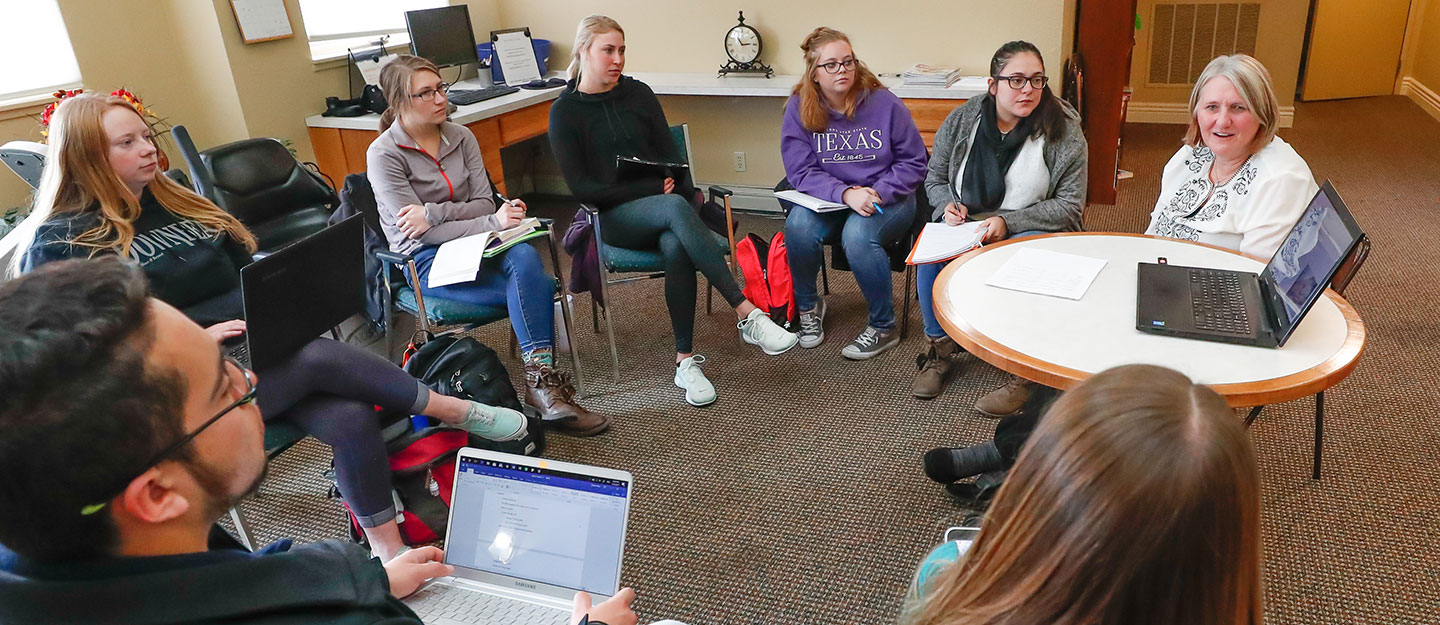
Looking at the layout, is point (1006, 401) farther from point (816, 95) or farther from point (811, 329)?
point (816, 95)

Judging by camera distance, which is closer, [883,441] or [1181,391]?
[1181,391]

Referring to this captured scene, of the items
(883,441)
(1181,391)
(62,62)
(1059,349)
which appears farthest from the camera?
(62,62)

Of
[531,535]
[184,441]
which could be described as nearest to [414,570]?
[531,535]

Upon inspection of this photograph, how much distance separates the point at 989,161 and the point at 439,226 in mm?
1741

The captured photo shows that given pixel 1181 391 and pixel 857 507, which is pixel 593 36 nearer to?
pixel 857 507

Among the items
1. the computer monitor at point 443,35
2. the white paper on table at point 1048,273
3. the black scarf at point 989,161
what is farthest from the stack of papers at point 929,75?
the computer monitor at point 443,35

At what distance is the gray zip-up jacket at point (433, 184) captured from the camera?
2.71 metres

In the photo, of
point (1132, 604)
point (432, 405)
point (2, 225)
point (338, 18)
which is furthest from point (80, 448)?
point (338, 18)

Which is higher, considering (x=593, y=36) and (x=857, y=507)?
(x=593, y=36)

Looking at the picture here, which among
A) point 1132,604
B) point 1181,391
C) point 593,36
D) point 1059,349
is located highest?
point 593,36

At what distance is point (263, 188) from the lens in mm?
2938

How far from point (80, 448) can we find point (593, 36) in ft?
7.95

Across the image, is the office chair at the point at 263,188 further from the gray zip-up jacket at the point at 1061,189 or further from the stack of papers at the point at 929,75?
the stack of papers at the point at 929,75

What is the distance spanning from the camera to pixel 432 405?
7.21ft
